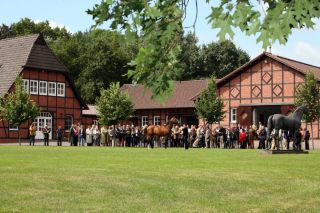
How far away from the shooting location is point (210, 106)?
47.8 m

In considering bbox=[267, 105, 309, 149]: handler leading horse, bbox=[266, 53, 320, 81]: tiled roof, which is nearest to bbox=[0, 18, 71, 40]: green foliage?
bbox=[266, 53, 320, 81]: tiled roof

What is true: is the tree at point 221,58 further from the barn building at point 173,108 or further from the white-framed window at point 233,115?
the white-framed window at point 233,115

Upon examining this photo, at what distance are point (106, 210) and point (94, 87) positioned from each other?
67.3 meters

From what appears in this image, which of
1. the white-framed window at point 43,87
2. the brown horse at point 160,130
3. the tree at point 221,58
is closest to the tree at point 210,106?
the brown horse at point 160,130

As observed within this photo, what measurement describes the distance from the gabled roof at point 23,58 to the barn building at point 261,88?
49.4 feet

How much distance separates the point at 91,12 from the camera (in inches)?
255

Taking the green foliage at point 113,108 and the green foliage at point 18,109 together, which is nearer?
the green foliage at point 18,109

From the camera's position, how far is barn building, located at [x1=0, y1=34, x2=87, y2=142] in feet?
170

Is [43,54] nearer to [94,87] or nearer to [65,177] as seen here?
[94,87]

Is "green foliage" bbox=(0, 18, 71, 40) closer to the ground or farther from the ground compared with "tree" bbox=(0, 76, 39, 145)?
farther from the ground

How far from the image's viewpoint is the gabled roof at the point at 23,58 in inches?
2040

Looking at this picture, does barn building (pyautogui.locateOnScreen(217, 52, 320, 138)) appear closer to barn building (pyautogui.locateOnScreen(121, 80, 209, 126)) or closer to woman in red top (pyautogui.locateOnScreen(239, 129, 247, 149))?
barn building (pyautogui.locateOnScreen(121, 80, 209, 126))

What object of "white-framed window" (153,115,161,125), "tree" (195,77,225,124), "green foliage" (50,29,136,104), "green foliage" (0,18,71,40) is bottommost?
"white-framed window" (153,115,161,125)

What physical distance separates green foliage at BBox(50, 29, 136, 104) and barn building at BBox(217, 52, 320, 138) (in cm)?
2379
